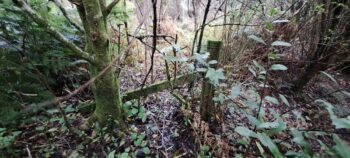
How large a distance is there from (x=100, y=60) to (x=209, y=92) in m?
0.97

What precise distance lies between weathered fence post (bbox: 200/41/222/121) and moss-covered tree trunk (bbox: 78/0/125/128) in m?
0.75

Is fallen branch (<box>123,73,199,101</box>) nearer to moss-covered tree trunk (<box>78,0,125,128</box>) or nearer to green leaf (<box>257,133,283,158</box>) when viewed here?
moss-covered tree trunk (<box>78,0,125,128</box>)

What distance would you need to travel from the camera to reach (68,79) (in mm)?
2775

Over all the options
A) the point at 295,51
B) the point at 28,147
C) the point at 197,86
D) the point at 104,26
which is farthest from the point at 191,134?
the point at 295,51

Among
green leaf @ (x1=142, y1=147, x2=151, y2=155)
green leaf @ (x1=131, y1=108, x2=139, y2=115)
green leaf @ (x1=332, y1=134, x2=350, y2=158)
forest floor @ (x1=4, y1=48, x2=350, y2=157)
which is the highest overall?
green leaf @ (x1=332, y1=134, x2=350, y2=158)

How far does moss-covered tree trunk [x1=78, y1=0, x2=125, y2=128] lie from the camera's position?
1698mm

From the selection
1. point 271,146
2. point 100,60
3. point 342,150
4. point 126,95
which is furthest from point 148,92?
point 342,150

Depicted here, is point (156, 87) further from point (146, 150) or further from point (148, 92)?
point (146, 150)

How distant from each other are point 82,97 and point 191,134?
49.4 inches

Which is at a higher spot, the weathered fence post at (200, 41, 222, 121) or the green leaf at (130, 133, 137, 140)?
the weathered fence post at (200, 41, 222, 121)

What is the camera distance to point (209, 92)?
2174 mm

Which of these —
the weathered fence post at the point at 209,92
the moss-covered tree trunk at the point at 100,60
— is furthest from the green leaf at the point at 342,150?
the moss-covered tree trunk at the point at 100,60

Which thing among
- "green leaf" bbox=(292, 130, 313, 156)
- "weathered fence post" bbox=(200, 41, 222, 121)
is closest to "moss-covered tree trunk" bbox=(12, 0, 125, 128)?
"weathered fence post" bbox=(200, 41, 222, 121)

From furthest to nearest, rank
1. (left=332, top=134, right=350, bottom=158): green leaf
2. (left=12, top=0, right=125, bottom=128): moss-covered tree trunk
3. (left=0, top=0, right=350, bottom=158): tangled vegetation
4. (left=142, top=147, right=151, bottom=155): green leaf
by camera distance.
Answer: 1. (left=142, top=147, right=151, bottom=155): green leaf
2. (left=0, top=0, right=350, bottom=158): tangled vegetation
3. (left=12, top=0, right=125, bottom=128): moss-covered tree trunk
4. (left=332, top=134, right=350, bottom=158): green leaf
